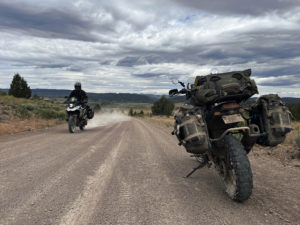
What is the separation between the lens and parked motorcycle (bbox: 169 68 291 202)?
383 cm

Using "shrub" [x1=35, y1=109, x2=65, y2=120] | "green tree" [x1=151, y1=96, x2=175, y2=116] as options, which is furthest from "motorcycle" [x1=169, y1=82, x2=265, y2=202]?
"green tree" [x1=151, y1=96, x2=175, y2=116]

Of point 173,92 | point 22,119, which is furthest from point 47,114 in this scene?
point 173,92

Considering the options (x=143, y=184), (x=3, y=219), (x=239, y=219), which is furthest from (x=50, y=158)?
(x=239, y=219)

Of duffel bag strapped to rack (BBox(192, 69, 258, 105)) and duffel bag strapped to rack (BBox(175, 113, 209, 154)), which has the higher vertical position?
duffel bag strapped to rack (BBox(192, 69, 258, 105))

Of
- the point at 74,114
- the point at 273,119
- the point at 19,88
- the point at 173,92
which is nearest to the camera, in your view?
the point at 273,119

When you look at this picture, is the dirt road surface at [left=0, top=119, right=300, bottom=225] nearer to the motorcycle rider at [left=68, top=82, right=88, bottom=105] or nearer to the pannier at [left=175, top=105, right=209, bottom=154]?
the pannier at [left=175, top=105, right=209, bottom=154]

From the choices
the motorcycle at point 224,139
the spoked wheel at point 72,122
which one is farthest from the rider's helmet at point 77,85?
the motorcycle at point 224,139

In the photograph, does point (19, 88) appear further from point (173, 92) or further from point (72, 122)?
point (173, 92)

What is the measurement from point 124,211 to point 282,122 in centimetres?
306

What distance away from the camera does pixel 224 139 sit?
421cm

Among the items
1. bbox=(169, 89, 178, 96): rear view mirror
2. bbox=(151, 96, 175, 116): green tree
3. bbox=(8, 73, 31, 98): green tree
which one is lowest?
bbox=(151, 96, 175, 116): green tree

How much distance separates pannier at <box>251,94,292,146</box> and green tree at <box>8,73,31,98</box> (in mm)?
67171

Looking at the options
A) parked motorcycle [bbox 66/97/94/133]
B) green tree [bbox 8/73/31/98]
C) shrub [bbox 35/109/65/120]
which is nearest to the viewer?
parked motorcycle [bbox 66/97/94/133]

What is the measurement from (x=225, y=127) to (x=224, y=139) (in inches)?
28.5
